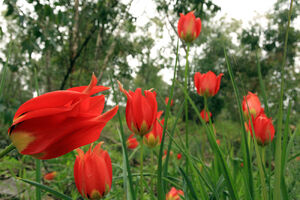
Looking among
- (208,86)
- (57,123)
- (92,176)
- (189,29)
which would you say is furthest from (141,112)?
(189,29)

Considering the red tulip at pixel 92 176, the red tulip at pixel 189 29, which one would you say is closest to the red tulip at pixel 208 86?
the red tulip at pixel 189 29

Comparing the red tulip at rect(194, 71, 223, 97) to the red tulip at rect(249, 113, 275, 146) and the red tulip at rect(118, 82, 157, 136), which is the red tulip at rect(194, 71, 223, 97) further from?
the red tulip at rect(118, 82, 157, 136)

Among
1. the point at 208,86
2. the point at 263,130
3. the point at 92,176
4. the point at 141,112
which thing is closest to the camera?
the point at 92,176

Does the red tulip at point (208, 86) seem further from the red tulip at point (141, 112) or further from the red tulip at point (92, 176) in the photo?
the red tulip at point (92, 176)

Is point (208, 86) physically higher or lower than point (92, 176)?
higher

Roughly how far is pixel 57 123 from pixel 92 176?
0.28m

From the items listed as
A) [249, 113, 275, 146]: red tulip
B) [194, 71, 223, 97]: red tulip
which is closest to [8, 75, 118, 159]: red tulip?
[249, 113, 275, 146]: red tulip

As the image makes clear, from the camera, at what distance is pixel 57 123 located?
292mm

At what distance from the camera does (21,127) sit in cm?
31

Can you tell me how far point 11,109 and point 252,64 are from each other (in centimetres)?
661

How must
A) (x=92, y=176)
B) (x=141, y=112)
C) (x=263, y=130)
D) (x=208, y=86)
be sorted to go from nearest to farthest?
(x=92, y=176) → (x=141, y=112) → (x=263, y=130) → (x=208, y=86)

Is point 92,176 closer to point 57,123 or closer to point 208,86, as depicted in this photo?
point 57,123

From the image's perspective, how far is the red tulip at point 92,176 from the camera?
0.52 m

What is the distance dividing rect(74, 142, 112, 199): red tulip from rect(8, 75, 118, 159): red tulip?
0.22 m
